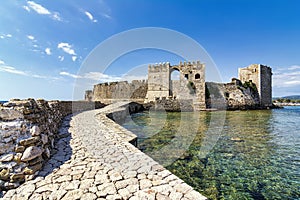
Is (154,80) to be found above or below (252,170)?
above

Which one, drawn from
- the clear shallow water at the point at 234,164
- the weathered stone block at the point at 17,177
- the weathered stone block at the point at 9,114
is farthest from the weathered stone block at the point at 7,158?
the clear shallow water at the point at 234,164

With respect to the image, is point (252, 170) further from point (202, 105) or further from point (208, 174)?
point (202, 105)

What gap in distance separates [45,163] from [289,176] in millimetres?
5160

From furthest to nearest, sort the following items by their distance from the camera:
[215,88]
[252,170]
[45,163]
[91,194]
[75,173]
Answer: [215,88] → [252,170] → [45,163] → [75,173] → [91,194]

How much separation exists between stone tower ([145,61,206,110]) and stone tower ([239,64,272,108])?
8.88m

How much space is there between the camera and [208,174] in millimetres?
3643

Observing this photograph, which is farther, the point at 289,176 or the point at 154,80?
the point at 154,80

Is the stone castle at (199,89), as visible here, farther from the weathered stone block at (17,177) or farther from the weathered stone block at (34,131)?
the weathered stone block at (17,177)

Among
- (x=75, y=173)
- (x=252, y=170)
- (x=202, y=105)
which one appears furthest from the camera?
(x=202, y=105)

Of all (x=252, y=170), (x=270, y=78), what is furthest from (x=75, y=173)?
(x=270, y=78)

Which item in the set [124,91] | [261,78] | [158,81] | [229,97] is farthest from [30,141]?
[261,78]

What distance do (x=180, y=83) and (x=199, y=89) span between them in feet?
8.67

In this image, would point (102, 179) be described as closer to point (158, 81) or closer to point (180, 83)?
point (180, 83)

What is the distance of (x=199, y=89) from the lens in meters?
20.9
